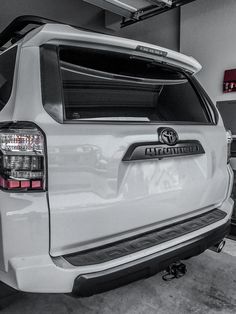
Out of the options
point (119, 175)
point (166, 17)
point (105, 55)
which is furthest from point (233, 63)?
point (119, 175)

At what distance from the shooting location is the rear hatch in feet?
4.00

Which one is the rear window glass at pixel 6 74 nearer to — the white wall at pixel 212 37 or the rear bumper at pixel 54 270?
the rear bumper at pixel 54 270

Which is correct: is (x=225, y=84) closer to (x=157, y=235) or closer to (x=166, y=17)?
(x=166, y=17)

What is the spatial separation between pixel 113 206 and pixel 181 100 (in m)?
1.02

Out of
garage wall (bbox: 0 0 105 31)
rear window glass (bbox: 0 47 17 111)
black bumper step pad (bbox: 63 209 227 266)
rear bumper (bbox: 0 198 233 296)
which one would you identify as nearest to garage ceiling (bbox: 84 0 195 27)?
garage wall (bbox: 0 0 105 31)

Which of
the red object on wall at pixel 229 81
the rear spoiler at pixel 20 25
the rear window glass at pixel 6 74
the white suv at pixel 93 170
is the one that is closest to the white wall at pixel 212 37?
the red object on wall at pixel 229 81

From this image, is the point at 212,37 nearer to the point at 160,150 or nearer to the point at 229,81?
the point at 229,81

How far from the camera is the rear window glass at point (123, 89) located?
1506 millimetres

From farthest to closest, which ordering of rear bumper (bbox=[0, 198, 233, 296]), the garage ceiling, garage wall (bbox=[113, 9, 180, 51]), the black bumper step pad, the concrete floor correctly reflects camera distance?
garage wall (bbox=[113, 9, 180, 51]) < the garage ceiling < the concrete floor < the black bumper step pad < rear bumper (bbox=[0, 198, 233, 296])

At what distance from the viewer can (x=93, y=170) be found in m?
1.26

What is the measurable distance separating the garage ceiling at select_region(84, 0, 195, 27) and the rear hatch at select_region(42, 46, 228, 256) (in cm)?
284

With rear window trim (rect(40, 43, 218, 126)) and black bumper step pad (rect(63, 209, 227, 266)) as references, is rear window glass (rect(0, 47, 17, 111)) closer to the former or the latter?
rear window trim (rect(40, 43, 218, 126))

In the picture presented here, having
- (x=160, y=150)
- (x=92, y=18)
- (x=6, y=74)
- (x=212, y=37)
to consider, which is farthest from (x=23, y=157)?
(x=92, y=18)

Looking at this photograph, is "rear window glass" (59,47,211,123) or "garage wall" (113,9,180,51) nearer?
"rear window glass" (59,47,211,123)
